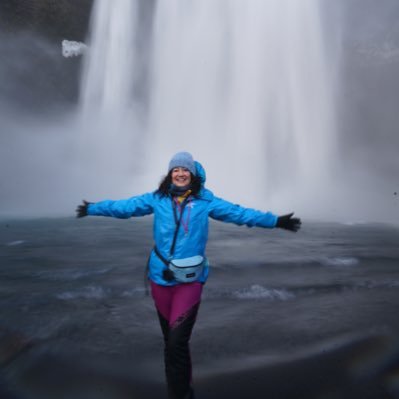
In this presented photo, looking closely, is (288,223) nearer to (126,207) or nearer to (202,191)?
(202,191)

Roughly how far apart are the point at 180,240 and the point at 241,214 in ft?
1.57

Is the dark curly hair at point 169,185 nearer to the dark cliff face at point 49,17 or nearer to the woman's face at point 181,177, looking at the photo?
the woman's face at point 181,177

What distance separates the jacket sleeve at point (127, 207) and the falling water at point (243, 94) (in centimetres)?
1662

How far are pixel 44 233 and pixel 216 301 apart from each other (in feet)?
25.7

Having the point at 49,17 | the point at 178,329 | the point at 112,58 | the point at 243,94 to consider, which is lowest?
the point at 178,329

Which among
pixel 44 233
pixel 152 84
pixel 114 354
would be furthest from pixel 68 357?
pixel 152 84

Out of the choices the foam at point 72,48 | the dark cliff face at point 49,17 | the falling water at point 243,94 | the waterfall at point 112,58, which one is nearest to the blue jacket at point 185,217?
the falling water at point 243,94

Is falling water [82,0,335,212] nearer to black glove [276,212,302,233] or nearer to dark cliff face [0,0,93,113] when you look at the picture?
dark cliff face [0,0,93,113]

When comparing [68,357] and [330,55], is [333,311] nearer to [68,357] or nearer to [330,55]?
[68,357]

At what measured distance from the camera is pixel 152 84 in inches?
1041

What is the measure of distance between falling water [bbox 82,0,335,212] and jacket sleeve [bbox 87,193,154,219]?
1662 centimetres

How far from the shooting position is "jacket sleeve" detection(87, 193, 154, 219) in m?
3.10

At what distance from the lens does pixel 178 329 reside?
9.15 ft

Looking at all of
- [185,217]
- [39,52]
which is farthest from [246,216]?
[39,52]
